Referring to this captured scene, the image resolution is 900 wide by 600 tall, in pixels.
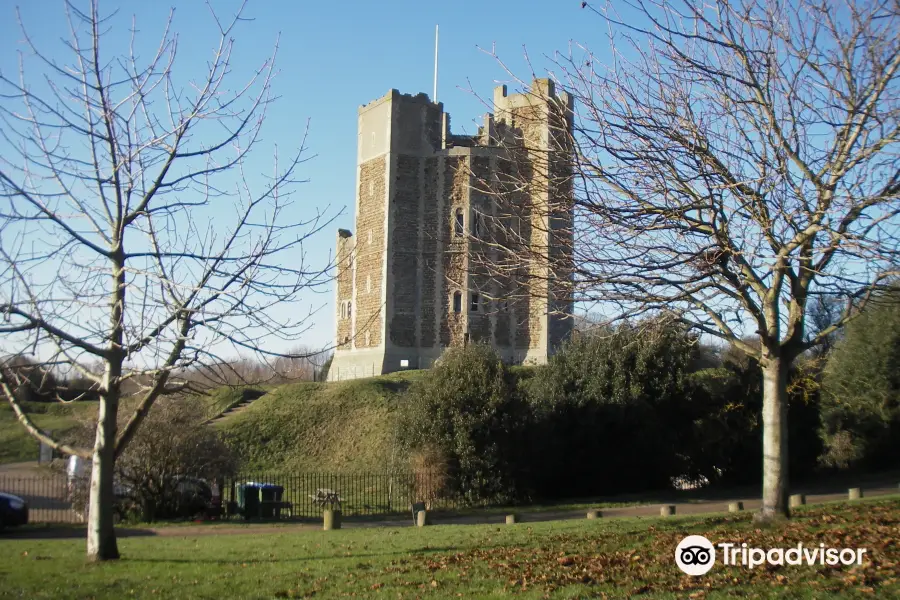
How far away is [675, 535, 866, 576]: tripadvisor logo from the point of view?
8.34m

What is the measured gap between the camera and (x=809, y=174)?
10.1 metres

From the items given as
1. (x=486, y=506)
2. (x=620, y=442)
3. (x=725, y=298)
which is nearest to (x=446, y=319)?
(x=620, y=442)

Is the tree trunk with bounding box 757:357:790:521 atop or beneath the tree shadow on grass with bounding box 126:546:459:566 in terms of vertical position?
atop

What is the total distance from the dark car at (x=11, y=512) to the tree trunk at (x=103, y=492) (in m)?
8.71

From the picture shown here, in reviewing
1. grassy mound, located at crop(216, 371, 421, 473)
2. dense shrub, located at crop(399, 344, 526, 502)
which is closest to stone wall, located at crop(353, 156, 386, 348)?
grassy mound, located at crop(216, 371, 421, 473)

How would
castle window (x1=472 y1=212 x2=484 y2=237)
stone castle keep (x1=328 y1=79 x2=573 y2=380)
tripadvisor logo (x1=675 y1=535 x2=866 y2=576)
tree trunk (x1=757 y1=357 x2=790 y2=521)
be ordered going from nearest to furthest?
tripadvisor logo (x1=675 y1=535 x2=866 y2=576) → castle window (x1=472 y1=212 x2=484 y2=237) → tree trunk (x1=757 y1=357 x2=790 y2=521) → stone castle keep (x1=328 y1=79 x2=573 y2=380)

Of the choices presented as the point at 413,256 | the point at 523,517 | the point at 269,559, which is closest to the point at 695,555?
the point at 269,559

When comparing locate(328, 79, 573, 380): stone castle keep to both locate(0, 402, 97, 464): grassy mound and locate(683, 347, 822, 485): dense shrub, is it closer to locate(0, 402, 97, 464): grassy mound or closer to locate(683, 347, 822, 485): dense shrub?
locate(0, 402, 97, 464): grassy mound

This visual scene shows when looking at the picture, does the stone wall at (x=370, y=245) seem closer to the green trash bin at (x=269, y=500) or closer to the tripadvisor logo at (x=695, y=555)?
the green trash bin at (x=269, y=500)

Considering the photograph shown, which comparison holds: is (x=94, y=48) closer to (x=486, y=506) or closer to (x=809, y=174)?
(x=809, y=174)

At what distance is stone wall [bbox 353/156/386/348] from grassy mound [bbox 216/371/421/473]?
20.5 ft

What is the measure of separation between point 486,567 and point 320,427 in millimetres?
24038

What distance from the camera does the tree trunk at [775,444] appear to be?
11.0 meters

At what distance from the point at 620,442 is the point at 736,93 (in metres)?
16.9
